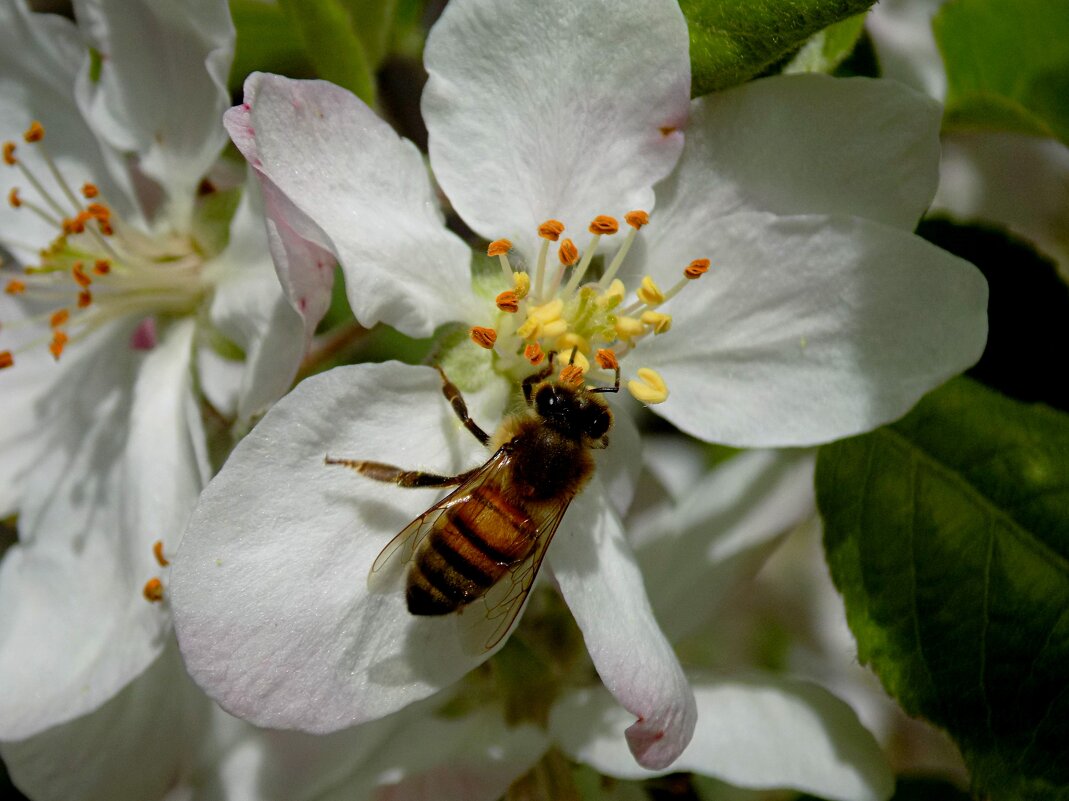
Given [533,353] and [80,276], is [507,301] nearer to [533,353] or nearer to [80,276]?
[533,353]

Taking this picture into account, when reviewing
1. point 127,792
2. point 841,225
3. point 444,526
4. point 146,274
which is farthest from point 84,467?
point 841,225

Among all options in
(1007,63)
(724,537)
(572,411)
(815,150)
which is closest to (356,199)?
(572,411)

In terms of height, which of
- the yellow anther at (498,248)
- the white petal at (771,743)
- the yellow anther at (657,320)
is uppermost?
the yellow anther at (498,248)

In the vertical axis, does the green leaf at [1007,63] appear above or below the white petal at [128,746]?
above

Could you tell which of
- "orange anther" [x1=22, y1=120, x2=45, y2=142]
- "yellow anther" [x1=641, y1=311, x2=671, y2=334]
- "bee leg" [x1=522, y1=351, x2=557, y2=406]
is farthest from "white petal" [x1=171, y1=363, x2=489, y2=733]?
"orange anther" [x1=22, y1=120, x2=45, y2=142]

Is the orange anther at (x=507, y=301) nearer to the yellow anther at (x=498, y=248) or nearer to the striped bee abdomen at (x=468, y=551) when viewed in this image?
the yellow anther at (x=498, y=248)

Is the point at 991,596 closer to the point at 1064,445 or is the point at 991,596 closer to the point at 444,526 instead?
the point at 1064,445

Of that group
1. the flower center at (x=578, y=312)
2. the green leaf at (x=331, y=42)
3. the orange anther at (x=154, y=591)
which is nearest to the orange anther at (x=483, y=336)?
the flower center at (x=578, y=312)

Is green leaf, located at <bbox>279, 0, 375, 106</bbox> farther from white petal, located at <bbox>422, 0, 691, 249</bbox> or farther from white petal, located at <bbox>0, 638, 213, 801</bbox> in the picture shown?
white petal, located at <bbox>0, 638, 213, 801</bbox>
